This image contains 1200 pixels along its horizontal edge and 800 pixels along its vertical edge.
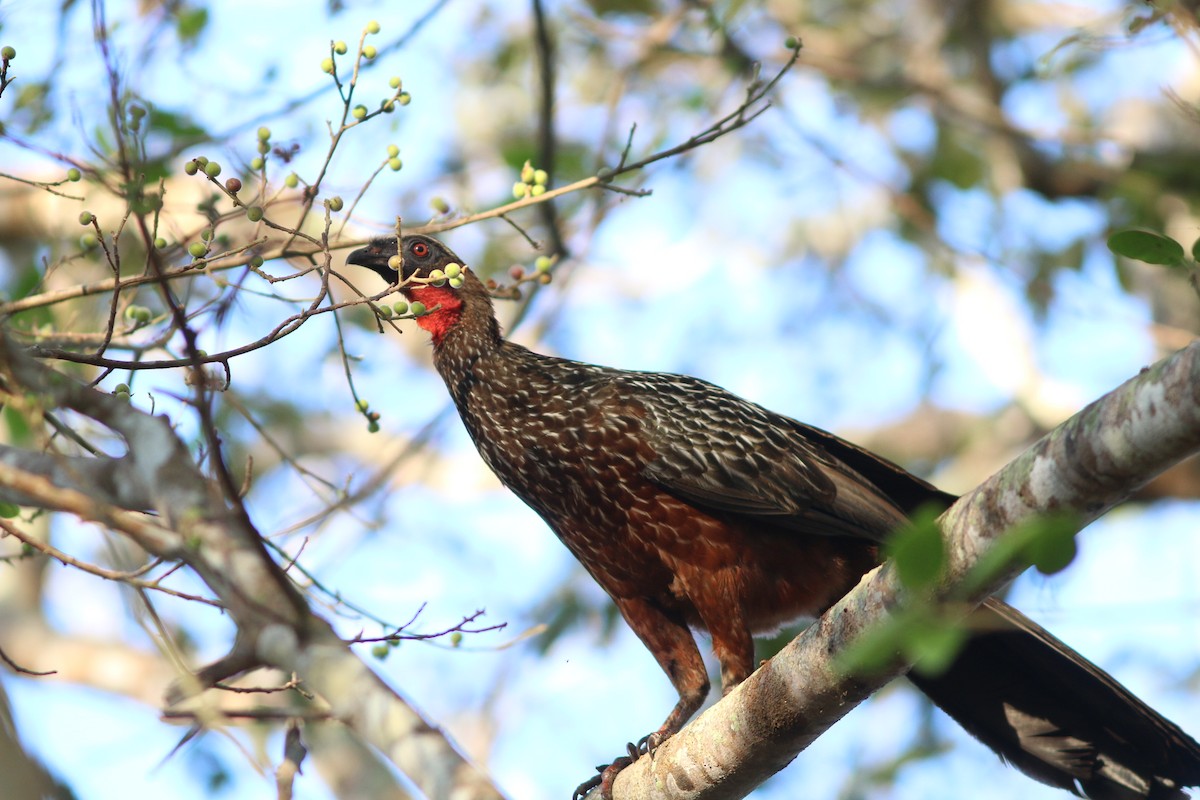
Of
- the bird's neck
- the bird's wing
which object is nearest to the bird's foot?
the bird's wing

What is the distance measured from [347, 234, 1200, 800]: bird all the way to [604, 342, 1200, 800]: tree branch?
2.10 feet

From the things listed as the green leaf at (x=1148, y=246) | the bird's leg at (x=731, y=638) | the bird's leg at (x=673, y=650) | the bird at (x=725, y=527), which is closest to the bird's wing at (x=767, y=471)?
the bird at (x=725, y=527)

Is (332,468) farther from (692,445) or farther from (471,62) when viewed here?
(692,445)

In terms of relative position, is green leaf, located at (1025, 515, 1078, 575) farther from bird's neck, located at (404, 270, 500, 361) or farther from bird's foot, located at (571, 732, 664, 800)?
bird's neck, located at (404, 270, 500, 361)

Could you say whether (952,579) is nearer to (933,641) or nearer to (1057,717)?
(933,641)

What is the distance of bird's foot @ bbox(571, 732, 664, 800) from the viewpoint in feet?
12.3

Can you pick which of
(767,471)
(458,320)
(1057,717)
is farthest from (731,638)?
(458,320)

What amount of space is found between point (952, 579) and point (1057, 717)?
5.44 feet

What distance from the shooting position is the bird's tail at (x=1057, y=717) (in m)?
3.51

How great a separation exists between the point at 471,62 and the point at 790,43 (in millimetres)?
7458

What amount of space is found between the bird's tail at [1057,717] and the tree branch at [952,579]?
804 mm

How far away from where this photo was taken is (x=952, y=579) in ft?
8.07

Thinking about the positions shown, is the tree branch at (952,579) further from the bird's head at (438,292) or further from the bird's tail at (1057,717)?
the bird's head at (438,292)

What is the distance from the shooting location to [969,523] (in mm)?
2438
